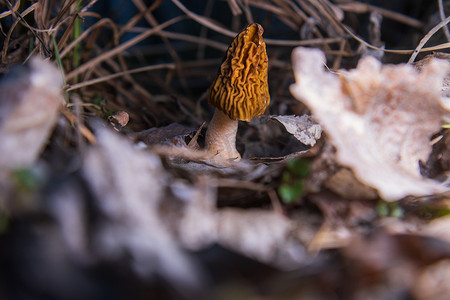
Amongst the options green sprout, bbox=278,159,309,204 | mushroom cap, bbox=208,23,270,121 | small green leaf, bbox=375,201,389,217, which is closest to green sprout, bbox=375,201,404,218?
small green leaf, bbox=375,201,389,217

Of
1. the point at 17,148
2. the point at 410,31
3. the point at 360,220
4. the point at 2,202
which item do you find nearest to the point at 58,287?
the point at 2,202

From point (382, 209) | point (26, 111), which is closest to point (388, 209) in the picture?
point (382, 209)

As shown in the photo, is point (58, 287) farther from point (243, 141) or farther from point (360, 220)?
point (243, 141)

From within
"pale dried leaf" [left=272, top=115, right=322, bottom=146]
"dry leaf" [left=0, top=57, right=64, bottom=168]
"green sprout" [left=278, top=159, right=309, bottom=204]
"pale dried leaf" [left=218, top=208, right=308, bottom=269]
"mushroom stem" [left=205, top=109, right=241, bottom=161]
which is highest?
"dry leaf" [left=0, top=57, right=64, bottom=168]

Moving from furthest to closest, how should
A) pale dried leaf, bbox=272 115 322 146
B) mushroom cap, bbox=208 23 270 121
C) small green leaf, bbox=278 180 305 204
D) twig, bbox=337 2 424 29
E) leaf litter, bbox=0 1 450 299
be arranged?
twig, bbox=337 2 424 29 → mushroom cap, bbox=208 23 270 121 → pale dried leaf, bbox=272 115 322 146 → small green leaf, bbox=278 180 305 204 → leaf litter, bbox=0 1 450 299

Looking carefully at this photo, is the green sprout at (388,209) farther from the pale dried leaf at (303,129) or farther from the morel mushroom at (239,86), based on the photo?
the morel mushroom at (239,86)

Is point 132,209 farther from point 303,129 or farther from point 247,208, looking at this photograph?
point 303,129

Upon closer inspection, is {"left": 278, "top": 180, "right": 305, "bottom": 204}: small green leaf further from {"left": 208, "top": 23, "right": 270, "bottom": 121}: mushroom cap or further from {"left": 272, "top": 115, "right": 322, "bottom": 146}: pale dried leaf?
{"left": 208, "top": 23, "right": 270, "bottom": 121}: mushroom cap

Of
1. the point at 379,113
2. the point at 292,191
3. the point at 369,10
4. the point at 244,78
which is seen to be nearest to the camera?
the point at 292,191
